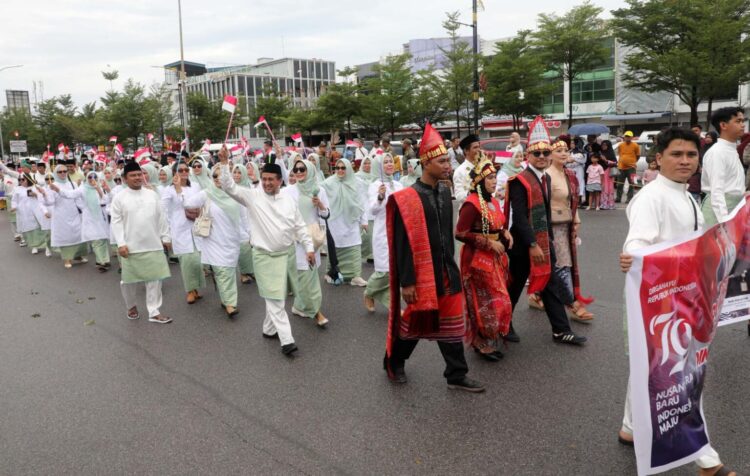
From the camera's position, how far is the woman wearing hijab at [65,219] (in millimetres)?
11141

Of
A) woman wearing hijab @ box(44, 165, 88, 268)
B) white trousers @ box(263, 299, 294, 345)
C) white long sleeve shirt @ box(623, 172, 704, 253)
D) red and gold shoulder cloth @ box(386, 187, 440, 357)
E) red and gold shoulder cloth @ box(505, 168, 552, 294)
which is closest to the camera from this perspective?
white long sleeve shirt @ box(623, 172, 704, 253)

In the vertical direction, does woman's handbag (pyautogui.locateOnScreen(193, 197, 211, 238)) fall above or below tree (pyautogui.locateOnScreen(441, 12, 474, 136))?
below

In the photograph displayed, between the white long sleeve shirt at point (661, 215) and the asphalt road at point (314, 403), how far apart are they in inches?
49.7

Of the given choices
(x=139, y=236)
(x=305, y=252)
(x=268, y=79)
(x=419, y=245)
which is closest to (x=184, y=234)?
(x=139, y=236)

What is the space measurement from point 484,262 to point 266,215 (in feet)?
7.04

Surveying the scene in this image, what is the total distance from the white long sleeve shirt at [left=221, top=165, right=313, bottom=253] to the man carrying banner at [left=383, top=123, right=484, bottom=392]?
1743mm

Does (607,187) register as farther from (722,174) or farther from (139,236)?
(139,236)

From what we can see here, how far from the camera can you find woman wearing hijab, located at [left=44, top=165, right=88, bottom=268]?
11.1m

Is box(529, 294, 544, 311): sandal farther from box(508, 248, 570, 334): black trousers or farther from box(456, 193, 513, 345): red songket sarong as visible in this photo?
box(456, 193, 513, 345): red songket sarong

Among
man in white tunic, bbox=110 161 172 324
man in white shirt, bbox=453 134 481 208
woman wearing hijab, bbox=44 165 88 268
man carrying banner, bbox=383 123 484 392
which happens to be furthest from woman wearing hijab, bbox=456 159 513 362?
woman wearing hijab, bbox=44 165 88 268

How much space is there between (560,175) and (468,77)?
86.7ft

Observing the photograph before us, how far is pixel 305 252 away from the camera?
248 inches

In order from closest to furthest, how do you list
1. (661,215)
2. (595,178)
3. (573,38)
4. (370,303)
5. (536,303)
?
(661,215)
(536,303)
(370,303)
(595,178)
(573,38)

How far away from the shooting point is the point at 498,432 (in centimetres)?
375
